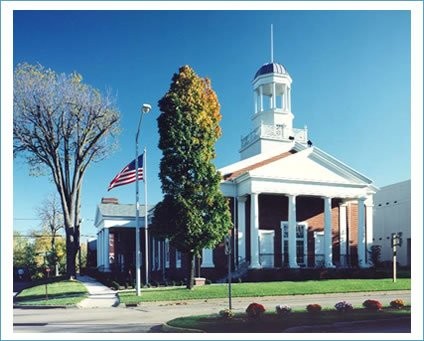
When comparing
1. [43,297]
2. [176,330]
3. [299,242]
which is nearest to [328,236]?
[299,242]

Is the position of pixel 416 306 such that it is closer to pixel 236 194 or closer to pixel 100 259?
pixel 236 194

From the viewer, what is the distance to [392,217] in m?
29.6

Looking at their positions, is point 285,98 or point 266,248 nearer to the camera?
point 266,248

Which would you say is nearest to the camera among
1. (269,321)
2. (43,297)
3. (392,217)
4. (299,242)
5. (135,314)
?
(269,321)

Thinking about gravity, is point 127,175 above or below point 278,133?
below

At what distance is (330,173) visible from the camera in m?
27.3

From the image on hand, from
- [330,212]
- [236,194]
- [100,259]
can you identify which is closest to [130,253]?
[100,259]

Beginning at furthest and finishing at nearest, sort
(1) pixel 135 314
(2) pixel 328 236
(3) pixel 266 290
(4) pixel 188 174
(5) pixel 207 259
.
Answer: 1. (2) pixel 328 236
2. (5) pixel 207 259
3. (4) pixel 188 174
4. (3) pixel 266 290
5. (1) pixel 135 314

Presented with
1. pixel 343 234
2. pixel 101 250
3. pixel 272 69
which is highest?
pixel 272 69

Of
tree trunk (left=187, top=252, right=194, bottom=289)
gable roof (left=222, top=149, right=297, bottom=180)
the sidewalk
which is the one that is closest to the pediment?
gable roof (left=222, top=149, right=297, bottom=180)

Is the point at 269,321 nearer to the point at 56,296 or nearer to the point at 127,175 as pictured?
the point at 127,175

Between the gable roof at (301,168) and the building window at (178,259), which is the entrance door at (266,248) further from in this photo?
the building window at (178,259)

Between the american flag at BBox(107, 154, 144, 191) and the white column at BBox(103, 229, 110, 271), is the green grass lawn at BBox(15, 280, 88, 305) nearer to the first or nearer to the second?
the american flag at BBox(107, 154, 144, 191)

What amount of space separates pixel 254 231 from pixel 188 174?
602cm
